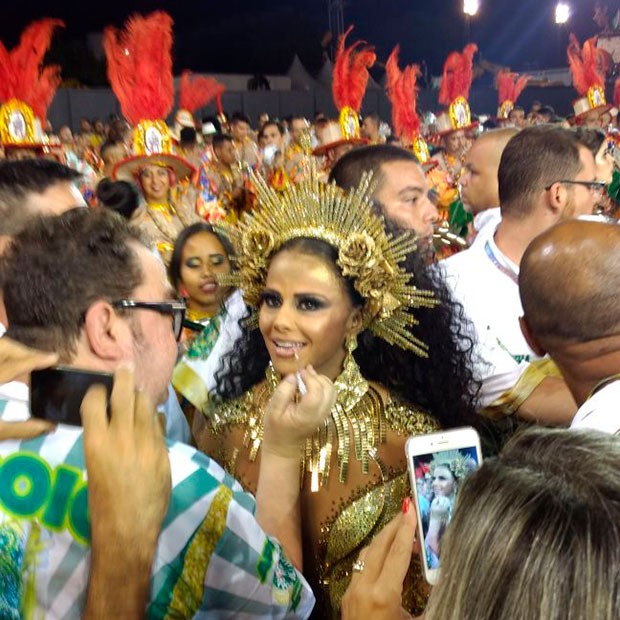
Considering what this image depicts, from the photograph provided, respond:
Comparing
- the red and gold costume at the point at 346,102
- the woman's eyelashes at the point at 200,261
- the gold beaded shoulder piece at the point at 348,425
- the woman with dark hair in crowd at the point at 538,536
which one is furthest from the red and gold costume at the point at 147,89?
the woman with dark hair in crowd at the point at 538,536

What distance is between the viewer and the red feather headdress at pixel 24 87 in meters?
4.34

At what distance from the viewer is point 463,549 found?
77cm

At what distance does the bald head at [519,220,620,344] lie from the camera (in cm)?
145

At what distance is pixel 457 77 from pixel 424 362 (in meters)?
6.42

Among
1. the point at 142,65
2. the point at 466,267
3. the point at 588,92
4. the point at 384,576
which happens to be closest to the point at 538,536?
the point at 384,576

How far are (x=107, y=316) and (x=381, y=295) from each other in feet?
Answer: 2.72

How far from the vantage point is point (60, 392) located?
111cm

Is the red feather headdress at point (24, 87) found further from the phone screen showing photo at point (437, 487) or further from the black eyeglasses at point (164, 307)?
the phone screen showing photo at point (437, 487)

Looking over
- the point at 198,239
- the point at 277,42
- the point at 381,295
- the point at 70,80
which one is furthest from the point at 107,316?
the point at 277,42

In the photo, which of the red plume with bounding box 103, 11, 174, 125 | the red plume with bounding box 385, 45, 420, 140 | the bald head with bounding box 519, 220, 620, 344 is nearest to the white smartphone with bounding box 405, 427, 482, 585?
the bald head with bounding box 519, 220, 620, 344

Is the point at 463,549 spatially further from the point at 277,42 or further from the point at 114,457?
the point at 277,42

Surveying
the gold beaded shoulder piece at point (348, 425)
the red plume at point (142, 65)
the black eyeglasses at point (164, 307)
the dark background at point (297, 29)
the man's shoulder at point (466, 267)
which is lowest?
the gold beaded shoulder piece at point (348, 425)

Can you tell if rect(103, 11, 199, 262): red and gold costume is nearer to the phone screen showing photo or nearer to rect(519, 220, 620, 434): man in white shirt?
rect(519, 220, 620, 434): man in white shirt

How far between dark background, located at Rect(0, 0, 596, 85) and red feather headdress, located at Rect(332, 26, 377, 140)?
30.3ft
